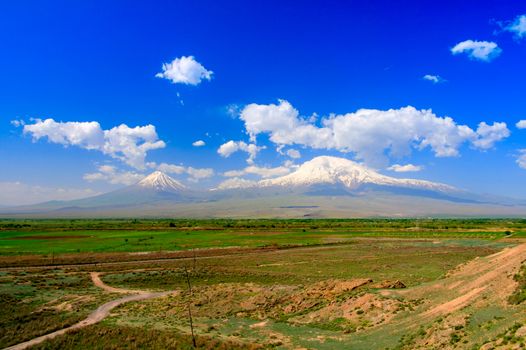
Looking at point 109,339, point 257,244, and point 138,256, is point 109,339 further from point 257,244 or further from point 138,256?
point 257,244

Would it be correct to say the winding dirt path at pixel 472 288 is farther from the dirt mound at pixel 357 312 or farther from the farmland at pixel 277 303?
the dirt mound at pixel 357 312

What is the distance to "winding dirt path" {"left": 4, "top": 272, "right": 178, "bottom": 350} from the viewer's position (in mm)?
27234

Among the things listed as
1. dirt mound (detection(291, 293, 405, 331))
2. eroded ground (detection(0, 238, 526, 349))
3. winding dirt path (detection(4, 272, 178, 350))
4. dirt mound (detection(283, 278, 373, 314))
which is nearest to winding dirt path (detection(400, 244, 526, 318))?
eroded ground (detection(0, 238, 526, 349))

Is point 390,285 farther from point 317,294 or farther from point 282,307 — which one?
point 282,307

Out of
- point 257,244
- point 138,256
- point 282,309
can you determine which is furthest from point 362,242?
point 282,309

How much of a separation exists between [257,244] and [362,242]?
28.1m

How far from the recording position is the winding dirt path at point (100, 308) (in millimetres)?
27234

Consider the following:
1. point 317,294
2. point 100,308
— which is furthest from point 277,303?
point 100,308

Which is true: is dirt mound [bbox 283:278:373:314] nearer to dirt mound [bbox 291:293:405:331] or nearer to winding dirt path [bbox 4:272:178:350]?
dirt mound [bbox 291:293:405:331]

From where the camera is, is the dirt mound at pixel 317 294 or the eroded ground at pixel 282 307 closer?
the eroded ground at pixel 282 307

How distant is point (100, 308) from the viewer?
120 feet

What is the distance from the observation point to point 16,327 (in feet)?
99.3

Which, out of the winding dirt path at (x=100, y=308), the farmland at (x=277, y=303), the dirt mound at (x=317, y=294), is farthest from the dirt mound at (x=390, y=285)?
the winding dirt path at (x=100, y=308)

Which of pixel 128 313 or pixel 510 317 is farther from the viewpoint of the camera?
pixel 128 313
